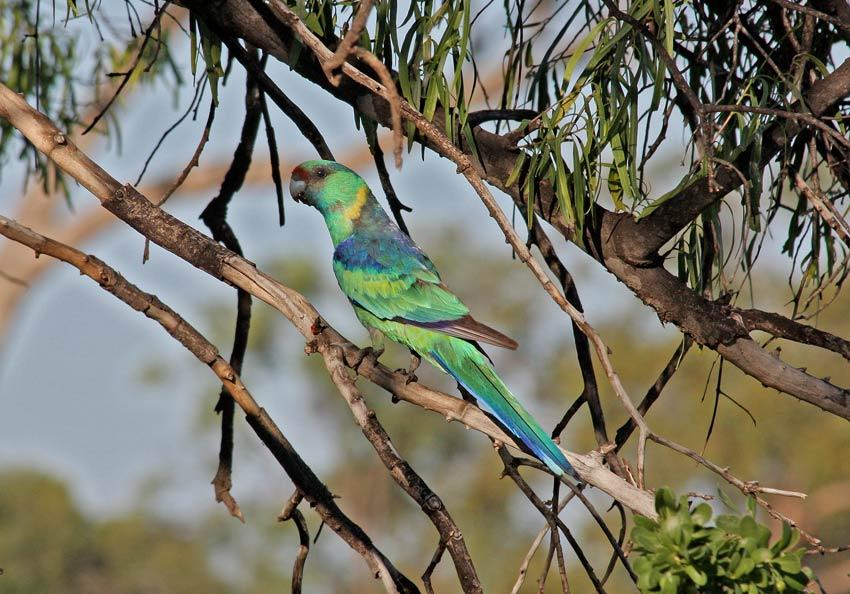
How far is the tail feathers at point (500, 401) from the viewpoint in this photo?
9.02 feet

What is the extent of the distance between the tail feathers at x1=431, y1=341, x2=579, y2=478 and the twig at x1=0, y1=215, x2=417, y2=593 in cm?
57

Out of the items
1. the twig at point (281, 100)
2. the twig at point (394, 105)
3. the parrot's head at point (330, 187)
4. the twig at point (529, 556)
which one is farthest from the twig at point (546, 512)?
the parrot's head at point (330, 187)

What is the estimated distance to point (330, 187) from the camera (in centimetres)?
456

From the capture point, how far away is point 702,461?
2.18 metres

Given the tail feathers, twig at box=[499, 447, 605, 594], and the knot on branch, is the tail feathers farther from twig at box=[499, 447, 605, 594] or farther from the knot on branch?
the knot on branch

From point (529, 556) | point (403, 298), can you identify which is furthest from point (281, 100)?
point (529, 556)

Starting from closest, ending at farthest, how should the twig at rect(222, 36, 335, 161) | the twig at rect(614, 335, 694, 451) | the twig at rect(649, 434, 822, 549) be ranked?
the twig at rect(649, 434, 822, 549) → the twig at rect(614, 335, 694, 451) → the twig at rect(222, 36, 335, 161)

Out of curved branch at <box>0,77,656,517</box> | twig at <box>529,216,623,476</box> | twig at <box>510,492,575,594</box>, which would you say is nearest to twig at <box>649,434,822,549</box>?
twig at <box>510,492,575,594</box>

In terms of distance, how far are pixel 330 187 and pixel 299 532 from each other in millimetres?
2119

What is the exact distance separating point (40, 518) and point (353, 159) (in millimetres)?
9201

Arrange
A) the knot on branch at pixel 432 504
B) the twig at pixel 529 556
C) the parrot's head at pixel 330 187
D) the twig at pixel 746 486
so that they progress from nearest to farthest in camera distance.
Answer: the twig at pixel 746 486 < the twig at pixel 529 556 < the knot on branch at pixel 432 504 < the parrot's head at pixel 330 187

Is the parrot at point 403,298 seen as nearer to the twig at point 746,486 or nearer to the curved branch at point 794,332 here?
the twig at point 746,486

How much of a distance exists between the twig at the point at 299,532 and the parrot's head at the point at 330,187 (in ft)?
6.52

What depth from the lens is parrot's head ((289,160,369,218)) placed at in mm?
4520
